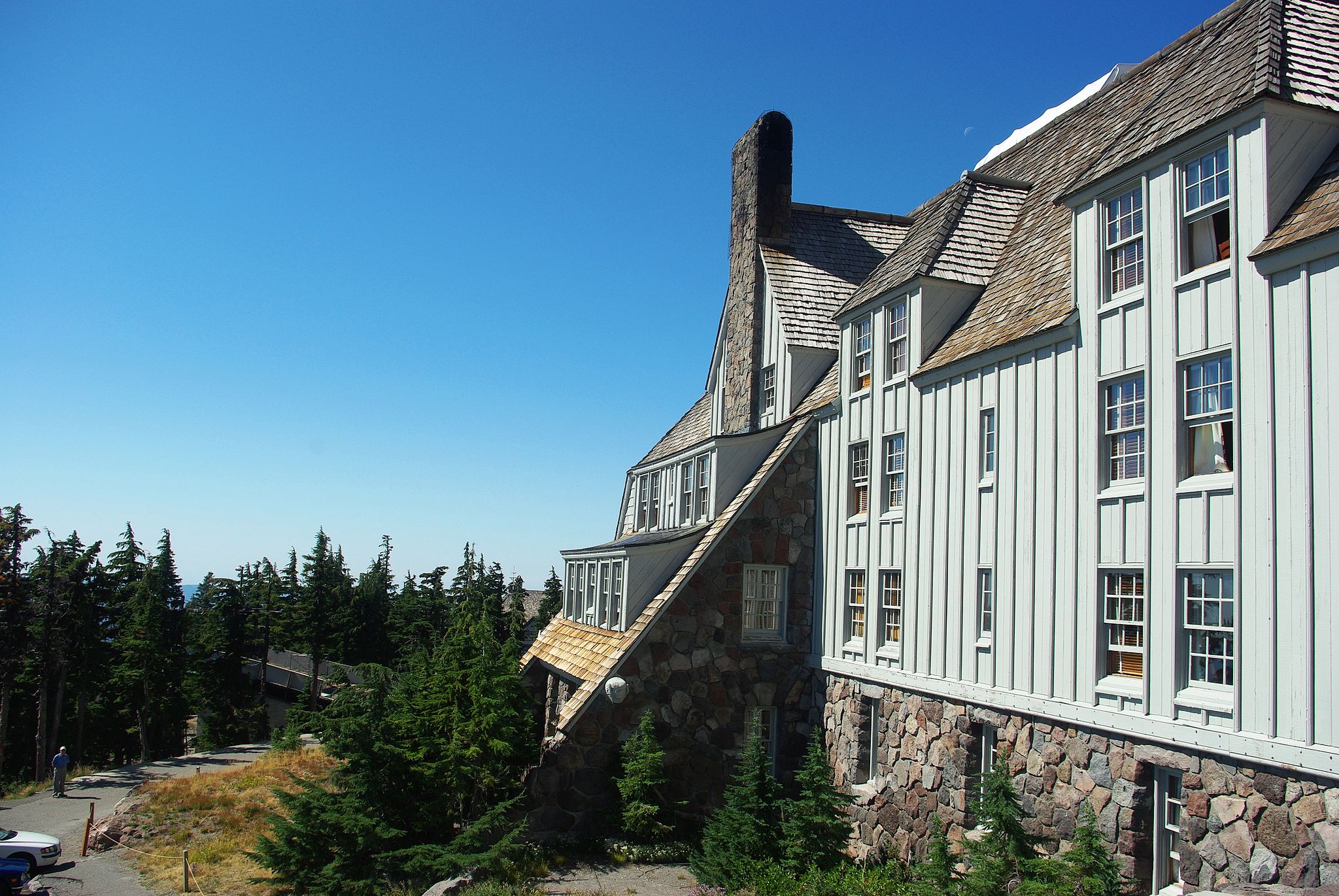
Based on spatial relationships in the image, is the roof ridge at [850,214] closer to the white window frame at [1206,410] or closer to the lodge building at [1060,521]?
the lodge building at [1060,521]

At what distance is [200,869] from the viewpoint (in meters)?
20.7

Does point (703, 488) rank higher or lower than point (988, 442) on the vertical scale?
lower

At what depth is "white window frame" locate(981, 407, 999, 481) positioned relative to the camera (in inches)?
578

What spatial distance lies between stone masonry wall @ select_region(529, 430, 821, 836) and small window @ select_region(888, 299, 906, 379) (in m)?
3.31

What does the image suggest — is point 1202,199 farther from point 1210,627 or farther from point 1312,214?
point 1210,627

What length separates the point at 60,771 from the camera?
31.6m

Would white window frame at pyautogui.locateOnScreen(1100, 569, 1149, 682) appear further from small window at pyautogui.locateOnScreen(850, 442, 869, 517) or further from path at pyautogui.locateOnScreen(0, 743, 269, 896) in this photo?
path at pyautogui.locateOnScreen(0, 743, 269, 896)

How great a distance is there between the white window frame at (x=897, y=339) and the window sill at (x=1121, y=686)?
7129 mm

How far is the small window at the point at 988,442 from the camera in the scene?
14.7 m

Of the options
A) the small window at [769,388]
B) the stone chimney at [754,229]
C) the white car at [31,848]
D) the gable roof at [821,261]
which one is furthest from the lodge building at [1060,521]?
the white car at [31,848]

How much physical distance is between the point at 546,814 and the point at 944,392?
1090cm

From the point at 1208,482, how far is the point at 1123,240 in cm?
374

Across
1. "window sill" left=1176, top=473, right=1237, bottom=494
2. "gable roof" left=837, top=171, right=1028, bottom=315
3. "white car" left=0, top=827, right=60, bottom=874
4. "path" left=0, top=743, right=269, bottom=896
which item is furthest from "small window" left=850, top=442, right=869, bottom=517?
"white car" left=0, top=827, right=60, bottom=874

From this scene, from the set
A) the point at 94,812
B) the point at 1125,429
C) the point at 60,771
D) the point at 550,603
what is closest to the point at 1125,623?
the point at 1125,429
